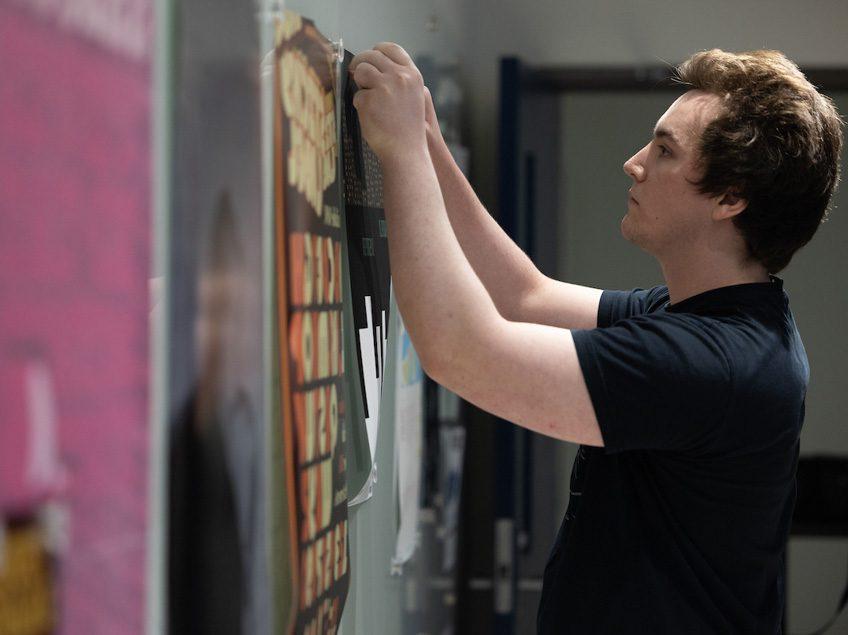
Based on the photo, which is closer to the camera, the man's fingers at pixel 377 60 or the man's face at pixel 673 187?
the man's fingers at pixel 377 60

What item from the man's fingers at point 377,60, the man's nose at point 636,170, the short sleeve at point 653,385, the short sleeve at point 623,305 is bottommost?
the short sleeve at point 653,385

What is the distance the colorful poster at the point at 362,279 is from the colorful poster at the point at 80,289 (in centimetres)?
51

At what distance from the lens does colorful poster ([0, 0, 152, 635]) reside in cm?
49

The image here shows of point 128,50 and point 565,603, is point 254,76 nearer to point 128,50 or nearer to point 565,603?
point 128,50

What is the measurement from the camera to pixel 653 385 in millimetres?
1002

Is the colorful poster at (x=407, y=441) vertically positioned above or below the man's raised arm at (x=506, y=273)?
below

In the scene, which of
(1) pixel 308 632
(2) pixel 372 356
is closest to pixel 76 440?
(1) pixel 308 632

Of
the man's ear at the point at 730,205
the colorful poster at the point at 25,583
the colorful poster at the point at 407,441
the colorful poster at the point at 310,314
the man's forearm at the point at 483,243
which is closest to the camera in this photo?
the colorful poster at the point at 25,583

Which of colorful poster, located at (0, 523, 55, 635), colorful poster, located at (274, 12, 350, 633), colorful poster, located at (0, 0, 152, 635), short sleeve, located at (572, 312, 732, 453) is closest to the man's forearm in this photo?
colorful poster, located at (274, 12, 350, 633)

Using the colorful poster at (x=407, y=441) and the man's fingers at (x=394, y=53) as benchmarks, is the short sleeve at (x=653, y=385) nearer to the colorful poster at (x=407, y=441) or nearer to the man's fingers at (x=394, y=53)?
the man's fingers at (x=394, y=53)

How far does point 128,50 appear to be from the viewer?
59 centimetres

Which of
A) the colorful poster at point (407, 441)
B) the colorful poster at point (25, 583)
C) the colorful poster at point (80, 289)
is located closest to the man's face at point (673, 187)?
the colorful poster at point (407, 441)

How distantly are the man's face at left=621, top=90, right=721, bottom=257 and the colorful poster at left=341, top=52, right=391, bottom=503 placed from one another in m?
0.31

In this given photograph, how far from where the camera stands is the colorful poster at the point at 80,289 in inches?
19.2
